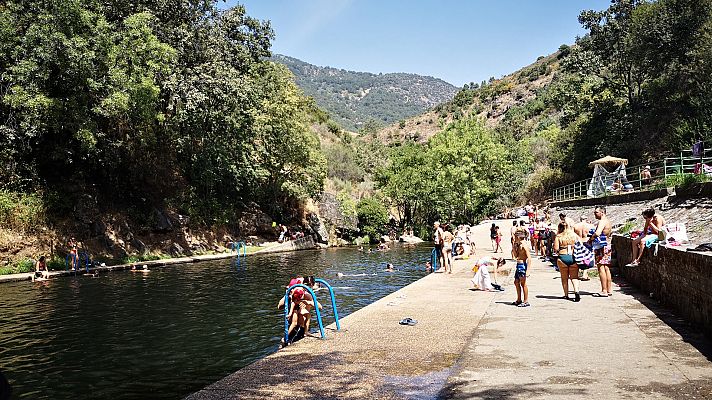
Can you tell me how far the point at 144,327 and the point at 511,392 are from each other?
34.6ft

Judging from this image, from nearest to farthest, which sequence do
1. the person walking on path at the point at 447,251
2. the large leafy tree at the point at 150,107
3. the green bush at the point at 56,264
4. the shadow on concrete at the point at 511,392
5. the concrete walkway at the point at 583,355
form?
the shadow on concrete at the point at 511,392 → the concrete walkway at the point at 583,355 → the person walking on path at the point at 447,251 → the large leafy tree at the point at 150,107 → the green bush at the point at 56,264

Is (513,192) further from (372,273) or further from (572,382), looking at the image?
(572,382)

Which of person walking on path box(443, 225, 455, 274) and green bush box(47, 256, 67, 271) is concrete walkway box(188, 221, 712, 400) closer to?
person walking on path box(443, 225, 455, 274)

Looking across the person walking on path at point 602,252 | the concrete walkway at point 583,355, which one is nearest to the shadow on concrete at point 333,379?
the concrete walkway at point 583,355

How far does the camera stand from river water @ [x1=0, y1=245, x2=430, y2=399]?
375 inches

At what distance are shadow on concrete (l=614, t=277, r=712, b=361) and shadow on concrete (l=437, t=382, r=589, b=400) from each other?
98.3 inches

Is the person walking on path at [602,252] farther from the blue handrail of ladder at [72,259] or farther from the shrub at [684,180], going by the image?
the blue handrail of ladder at [72,259]

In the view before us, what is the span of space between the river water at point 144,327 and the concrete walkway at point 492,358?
244 cm

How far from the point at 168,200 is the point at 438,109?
9902 centimetres

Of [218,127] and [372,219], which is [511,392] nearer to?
[218,127]

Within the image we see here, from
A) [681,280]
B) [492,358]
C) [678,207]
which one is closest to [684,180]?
[678,207]

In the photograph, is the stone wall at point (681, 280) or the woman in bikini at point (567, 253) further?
the woman in bikini at point (567, 253)

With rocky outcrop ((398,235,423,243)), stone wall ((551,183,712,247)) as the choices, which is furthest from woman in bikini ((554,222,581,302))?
rocky outcrop ((398,235,423,243))

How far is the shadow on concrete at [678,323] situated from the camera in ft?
25.4
